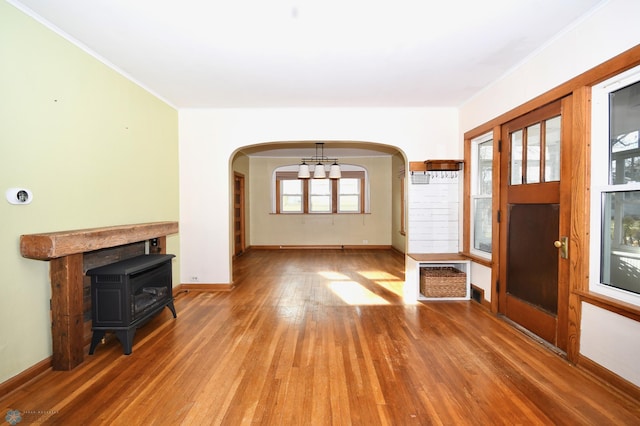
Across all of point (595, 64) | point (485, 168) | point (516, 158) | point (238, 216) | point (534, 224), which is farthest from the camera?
point (238, 216)

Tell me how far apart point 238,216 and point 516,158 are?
20.4 ft

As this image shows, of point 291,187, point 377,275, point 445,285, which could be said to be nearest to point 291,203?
point 291,187

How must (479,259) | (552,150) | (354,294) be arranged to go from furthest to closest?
(354,294) < (479,259) < (552,150)

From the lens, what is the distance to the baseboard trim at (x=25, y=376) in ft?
6.47

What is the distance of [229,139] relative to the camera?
14.1 feet

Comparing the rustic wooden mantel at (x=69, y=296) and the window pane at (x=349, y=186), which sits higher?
the window pane at (x=349, y=186)

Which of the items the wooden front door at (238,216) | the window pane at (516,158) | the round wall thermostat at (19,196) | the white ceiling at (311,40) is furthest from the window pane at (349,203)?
the round wall thermostat at (19,196)

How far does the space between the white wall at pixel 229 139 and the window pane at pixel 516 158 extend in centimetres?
105

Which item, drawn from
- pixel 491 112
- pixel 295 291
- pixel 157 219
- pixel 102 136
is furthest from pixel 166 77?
pixel 491 112

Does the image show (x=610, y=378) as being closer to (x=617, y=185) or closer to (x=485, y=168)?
(x=617, y=185)

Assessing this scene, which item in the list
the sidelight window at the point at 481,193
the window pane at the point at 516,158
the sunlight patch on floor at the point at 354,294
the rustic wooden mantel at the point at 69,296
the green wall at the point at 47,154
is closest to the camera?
the green wall at the point at 47,154

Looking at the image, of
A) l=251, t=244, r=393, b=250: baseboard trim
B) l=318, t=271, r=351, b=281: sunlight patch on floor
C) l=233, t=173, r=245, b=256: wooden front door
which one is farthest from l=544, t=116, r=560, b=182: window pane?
l=233, t=173, r=245, b=256: wooden front door

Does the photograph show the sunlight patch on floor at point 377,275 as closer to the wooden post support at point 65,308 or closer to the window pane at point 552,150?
the window pane at point 552,150

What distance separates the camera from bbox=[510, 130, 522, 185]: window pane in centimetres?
308
